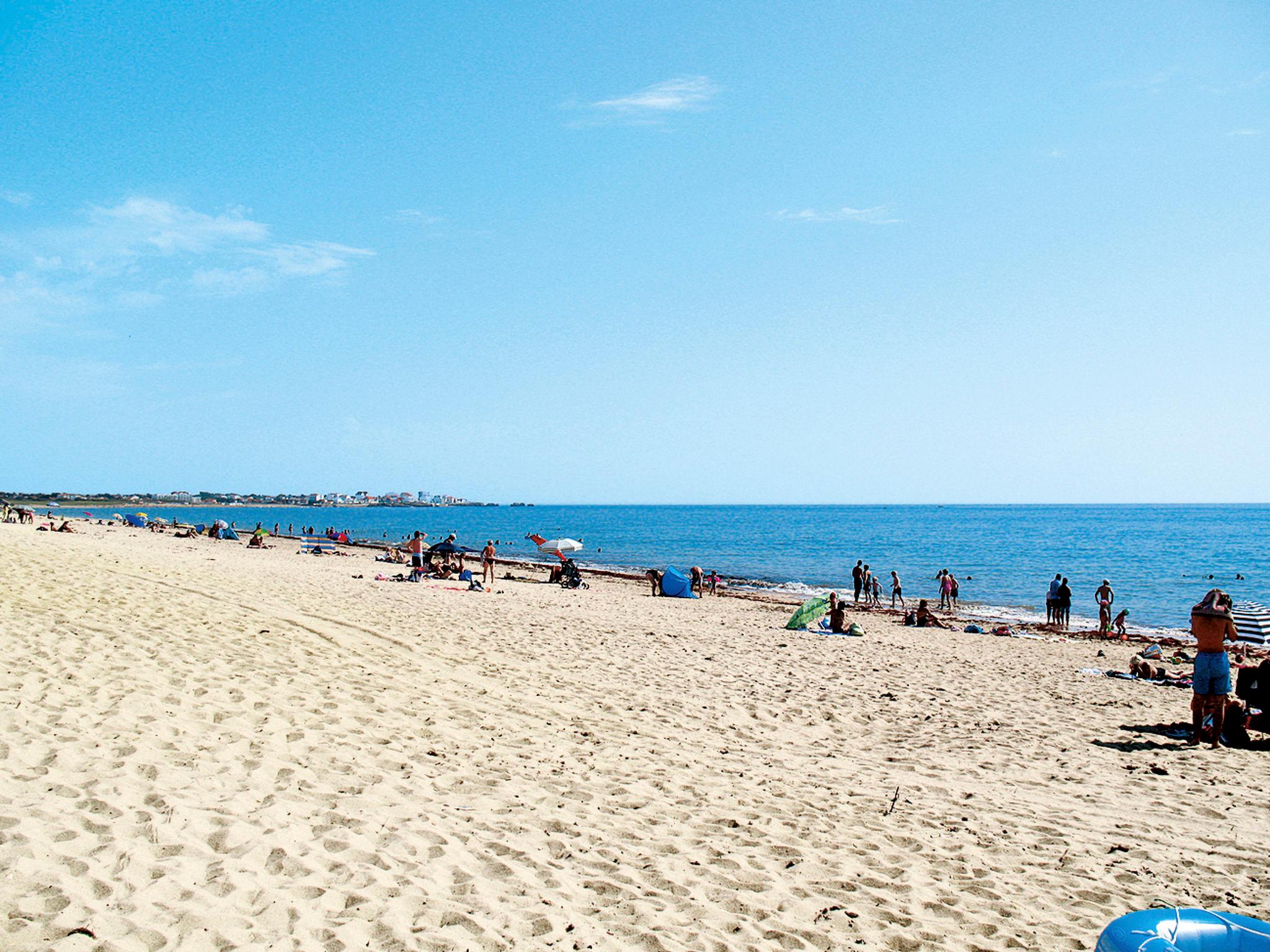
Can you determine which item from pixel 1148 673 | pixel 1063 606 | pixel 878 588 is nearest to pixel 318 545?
pixel 878 588

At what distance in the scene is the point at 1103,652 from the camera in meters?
17.8

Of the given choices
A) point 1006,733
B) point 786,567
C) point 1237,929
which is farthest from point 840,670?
point 786,567

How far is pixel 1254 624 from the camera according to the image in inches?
604

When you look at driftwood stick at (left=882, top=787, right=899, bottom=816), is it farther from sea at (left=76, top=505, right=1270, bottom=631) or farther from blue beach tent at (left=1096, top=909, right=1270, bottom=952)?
sea at (left=76, top=505, right=1270, bottom=631)

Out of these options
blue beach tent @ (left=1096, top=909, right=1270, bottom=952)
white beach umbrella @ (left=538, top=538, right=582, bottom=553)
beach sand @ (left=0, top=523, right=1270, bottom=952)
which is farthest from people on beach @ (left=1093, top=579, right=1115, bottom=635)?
blue beach tent @ (left=1096, top=909, right=1270, bottom=952)

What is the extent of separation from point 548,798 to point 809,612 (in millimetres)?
13668

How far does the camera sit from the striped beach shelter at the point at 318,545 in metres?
36.5

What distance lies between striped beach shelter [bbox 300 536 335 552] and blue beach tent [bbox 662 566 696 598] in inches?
723

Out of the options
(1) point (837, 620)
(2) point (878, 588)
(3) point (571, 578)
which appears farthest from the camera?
(2) point (878, 588)

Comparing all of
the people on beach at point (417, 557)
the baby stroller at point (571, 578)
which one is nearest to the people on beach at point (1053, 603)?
the baby stroller at point (571, 578)

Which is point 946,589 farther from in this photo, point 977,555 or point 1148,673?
point 977,555

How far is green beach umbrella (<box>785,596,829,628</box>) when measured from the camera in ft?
61.0

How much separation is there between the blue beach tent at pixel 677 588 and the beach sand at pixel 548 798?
13644mm

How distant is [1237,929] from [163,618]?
11974mm
